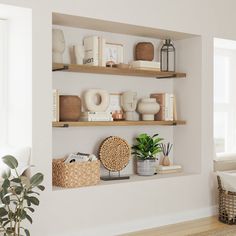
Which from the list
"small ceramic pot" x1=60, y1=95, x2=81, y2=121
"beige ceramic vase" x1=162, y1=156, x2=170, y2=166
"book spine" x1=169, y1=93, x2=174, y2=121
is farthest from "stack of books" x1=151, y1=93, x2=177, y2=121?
"small ceramic pot" x1=60, y1=95, x2=81, y2=121

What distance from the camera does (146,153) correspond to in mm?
4473

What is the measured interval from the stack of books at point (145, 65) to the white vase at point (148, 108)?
0.31 m

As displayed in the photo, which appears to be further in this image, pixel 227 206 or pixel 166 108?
pixel 166 108

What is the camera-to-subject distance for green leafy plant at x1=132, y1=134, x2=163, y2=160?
4469 millimetres

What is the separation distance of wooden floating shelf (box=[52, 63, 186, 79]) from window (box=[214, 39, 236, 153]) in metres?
0.92

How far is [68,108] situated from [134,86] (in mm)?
960

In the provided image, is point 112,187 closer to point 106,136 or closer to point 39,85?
point 106,136

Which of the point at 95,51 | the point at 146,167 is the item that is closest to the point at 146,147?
the point at 146,167

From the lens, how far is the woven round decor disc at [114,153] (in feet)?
14.0

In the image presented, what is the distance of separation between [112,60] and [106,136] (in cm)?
72

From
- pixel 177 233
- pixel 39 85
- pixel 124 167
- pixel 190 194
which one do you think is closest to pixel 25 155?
pixel 39 85

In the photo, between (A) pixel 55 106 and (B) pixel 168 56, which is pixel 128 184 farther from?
(B) pixel 168 56

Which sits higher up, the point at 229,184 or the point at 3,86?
the point at 3,86

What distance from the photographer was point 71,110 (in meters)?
3.97
